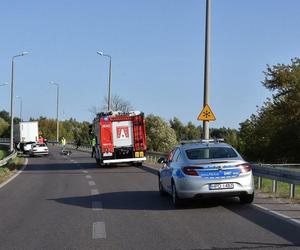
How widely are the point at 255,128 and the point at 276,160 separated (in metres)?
6.31

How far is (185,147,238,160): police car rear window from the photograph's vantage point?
13484 mm

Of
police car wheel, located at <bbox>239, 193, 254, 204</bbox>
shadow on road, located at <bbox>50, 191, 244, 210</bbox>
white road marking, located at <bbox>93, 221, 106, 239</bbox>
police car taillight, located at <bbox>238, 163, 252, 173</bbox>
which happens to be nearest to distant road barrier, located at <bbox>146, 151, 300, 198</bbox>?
police car wheel, located at <bbox>239, 193, 254, 204</bbox>

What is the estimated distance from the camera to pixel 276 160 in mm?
57906

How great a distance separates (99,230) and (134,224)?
2.78 ft

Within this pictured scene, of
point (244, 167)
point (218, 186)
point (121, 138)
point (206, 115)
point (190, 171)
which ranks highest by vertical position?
point (206, 115)

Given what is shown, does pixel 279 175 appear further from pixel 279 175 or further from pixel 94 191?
pixel 94 191

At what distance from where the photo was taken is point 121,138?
31.7 metres

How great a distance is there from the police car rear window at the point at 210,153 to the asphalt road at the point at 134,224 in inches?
44.4

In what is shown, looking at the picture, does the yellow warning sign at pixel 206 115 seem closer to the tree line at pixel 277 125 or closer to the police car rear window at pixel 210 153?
the police car rear window at pixel 210 153

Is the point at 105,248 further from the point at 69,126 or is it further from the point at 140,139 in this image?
the point at 69,126

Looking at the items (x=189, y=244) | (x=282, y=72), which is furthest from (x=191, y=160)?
(x=282, y=72)

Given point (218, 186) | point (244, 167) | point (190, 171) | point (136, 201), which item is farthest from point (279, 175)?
point (136, 201)

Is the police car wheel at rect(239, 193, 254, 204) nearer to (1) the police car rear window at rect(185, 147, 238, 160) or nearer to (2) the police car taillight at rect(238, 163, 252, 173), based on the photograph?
(2) the police car taillight at rect(238, 163, 252, 173)

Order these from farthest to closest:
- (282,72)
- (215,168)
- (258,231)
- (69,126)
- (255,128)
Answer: (69,126) → (255,128) → (282,72) → (215,168) → (258,231)
